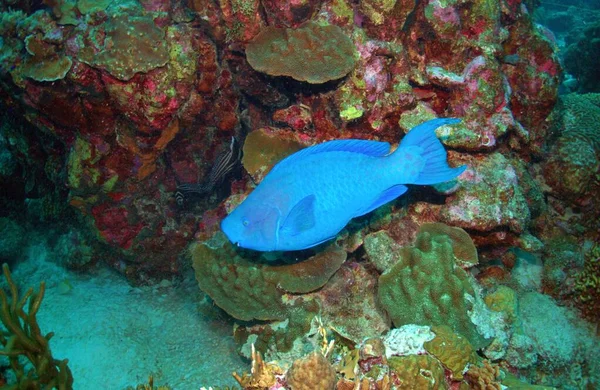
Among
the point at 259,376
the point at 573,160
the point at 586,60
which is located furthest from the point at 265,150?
the point at 586,60

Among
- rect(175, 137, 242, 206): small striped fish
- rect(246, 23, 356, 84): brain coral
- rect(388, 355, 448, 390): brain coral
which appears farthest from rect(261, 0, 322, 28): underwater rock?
rect(388, 355, 448, 390): brain coral

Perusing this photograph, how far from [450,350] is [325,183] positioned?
1431 millimetres

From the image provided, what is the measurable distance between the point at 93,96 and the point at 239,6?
1882mm

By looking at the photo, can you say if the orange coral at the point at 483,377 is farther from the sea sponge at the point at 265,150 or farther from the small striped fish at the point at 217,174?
the small striped fish at the point at 217,174

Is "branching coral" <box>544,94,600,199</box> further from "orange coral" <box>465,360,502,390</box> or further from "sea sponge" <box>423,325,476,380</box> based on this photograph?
"sea sponge" <box>423,325,476,380</box>

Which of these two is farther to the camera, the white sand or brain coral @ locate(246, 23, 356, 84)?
the white sand

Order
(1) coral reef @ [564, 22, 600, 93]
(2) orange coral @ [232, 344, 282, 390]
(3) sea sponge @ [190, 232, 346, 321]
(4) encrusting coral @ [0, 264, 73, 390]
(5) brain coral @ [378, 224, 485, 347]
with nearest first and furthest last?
(2) orange coral @ [232, 344, 282, 390] < (4) encrusting coral @ [0, 264, 73, 390] < (5) brain coral @ [378, 224, 485, 347] < (3) sea sponge @ [190, 232, 346, 321] < (1) coral reef @ [564, 22, 600, 93]

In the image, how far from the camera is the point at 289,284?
13.1 feet

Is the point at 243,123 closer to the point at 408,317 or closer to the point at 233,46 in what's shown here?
the point at 233,46

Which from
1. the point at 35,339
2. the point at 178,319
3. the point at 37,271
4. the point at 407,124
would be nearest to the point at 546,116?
the point at 407,124

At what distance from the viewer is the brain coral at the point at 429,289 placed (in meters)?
3.56

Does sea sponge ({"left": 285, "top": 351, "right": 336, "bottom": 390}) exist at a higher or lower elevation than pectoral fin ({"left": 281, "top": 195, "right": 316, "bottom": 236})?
lower

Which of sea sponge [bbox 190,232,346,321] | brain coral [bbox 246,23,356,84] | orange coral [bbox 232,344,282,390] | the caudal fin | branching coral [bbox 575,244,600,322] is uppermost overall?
brain coral [bbox 246,23,356,84]

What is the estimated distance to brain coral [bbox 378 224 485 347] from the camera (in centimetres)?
356
